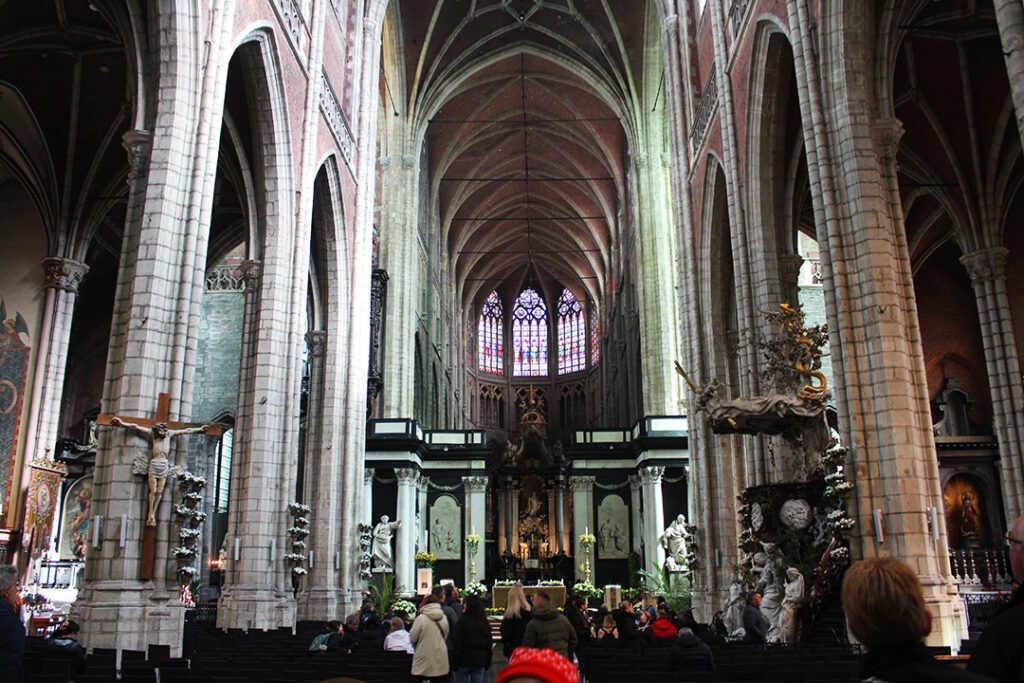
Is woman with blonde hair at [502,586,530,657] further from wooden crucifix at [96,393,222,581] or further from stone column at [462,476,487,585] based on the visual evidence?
stone column at [462,476,487,585]

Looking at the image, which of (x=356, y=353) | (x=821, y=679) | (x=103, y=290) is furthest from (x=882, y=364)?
(x=103, y=290)

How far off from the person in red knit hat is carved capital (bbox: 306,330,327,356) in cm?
1751

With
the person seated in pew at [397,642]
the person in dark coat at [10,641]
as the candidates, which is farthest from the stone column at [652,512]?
the person in dark coat at [10,641]

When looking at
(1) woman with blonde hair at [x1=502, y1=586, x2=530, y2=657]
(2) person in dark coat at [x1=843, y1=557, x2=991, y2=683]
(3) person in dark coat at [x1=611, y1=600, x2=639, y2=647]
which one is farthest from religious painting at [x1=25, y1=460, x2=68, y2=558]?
(2) person in dark coat at [x1=843, y1=557, x2=991, y2=683]

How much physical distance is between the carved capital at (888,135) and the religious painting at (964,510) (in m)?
15.4

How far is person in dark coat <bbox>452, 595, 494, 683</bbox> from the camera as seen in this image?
7.43m

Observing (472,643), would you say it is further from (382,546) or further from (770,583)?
(382,546)

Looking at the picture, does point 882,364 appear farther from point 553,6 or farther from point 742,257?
point 553,6

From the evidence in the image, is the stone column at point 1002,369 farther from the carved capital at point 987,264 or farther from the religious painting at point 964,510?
the religious painting at point 964,510

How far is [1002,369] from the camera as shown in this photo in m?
16.1

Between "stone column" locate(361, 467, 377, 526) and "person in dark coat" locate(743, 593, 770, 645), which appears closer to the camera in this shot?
"person in dark coat" locate(743, 593, 770, 645)

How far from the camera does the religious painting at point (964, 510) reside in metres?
21.8

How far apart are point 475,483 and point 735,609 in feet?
55.7

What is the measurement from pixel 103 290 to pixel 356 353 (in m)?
12.0
